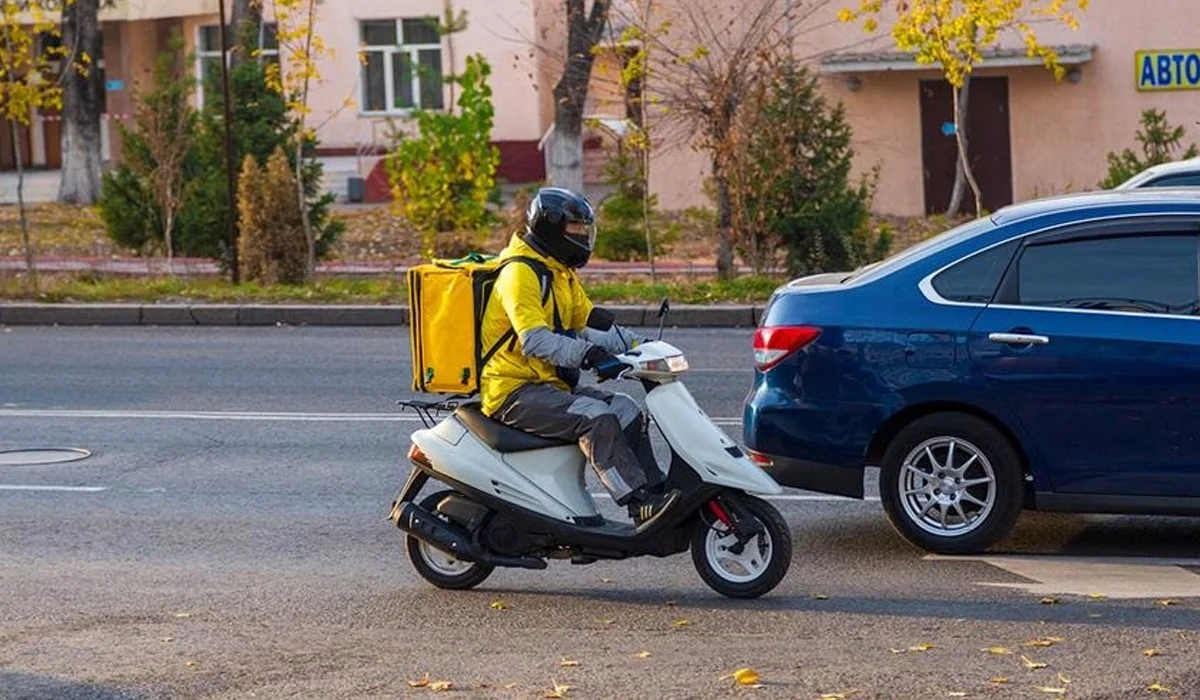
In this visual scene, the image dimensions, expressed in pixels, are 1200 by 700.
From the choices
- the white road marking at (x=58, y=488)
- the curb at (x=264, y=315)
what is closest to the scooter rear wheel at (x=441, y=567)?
the white road marking at (x=58, y=488)

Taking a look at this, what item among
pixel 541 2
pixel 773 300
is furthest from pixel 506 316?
pixel 541 2

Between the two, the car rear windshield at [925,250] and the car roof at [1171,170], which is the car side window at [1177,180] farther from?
the car rear windshield at [925,250]

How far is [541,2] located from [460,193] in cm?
1496

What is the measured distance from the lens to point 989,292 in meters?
9.52

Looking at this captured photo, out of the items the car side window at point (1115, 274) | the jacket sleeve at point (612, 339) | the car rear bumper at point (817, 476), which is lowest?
the car rear bumper at point (817, 476)

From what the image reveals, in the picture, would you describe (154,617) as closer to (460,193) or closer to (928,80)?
(460,193)

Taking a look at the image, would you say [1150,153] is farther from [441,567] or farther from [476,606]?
[476,606]

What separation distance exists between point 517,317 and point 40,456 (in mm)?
5375

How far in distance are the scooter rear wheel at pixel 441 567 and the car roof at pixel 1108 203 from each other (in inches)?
110

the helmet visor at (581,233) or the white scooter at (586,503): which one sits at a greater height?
the helmet visor at (581,233)

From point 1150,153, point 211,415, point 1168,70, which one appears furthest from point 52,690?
point 1168,70

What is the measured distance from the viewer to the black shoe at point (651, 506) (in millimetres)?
8609

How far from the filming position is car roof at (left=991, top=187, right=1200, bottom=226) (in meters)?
9.40

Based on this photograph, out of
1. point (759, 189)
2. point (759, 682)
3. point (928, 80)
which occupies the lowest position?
point (759, 682)
